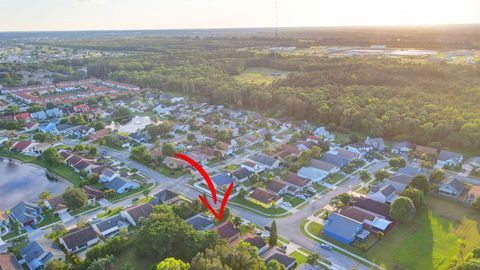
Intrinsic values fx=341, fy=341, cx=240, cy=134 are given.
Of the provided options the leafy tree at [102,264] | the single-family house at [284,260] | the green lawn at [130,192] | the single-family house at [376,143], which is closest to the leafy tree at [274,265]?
the single-family house at [284,260]

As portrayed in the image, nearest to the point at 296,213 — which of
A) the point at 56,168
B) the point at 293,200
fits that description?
the point at 293,200

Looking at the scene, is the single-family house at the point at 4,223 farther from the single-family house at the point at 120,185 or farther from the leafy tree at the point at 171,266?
the leafy tree at the point at 171,266

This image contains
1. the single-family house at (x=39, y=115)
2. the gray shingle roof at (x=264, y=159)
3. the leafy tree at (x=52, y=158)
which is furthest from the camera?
the single-family house at (x=39, y=115)

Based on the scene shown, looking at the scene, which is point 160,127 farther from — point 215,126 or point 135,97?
point 135,97

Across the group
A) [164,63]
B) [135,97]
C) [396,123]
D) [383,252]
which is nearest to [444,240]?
[383,252]

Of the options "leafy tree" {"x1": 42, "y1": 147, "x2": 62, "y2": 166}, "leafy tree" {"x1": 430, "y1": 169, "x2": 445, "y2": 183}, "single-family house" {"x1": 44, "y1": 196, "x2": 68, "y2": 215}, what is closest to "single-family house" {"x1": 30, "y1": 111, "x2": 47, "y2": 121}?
"leafy tree" {"x1": 42, "y1": 147, "x2": 62, "y2": 166}

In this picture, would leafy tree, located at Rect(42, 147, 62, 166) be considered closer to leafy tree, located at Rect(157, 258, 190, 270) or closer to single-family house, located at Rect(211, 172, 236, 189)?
single-family house, located at Rect(211, 172, 236, 189)

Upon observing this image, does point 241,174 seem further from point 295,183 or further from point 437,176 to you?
point 437,176
